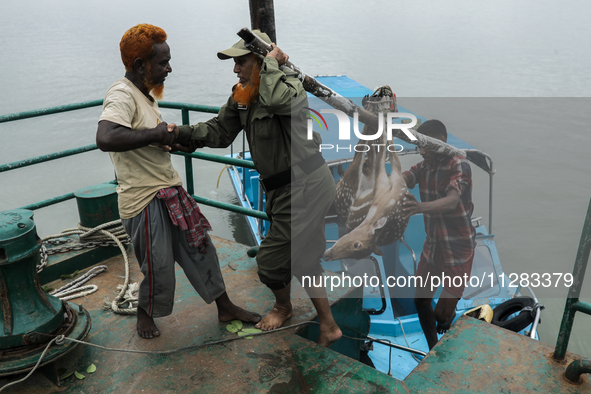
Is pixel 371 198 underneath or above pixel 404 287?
above

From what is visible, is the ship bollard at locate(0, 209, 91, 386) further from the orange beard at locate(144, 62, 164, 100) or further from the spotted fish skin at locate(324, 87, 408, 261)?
the spotted fish skin at locate(324, 87, 408, 261)

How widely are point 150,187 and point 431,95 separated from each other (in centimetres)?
1940

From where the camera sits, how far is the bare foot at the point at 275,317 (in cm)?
281

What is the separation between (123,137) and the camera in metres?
2.30

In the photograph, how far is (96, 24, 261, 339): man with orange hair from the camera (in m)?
2.36

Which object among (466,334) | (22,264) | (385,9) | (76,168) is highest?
(385,9)

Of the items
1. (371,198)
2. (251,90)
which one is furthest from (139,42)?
(371,198)

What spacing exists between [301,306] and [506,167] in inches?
557

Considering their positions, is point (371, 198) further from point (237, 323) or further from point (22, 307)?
point (22, 307)

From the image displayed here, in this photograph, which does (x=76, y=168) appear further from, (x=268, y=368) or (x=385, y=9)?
(x=385, y=9)

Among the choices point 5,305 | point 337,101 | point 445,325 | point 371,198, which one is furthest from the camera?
point 445,325

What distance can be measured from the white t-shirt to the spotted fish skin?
254 centimetres

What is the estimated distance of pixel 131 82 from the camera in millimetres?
2475

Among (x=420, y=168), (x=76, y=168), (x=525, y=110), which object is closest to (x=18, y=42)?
(x=76, y=168)
